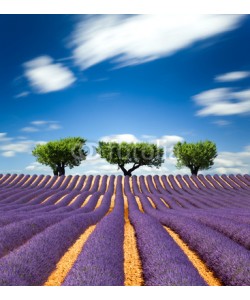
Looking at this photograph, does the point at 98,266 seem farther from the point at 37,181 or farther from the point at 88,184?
the point at 37,181

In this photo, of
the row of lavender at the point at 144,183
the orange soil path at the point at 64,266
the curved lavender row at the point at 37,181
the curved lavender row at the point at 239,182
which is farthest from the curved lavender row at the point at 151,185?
the orange soil path at the point at 64,266

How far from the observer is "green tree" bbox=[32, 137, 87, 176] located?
5272cm

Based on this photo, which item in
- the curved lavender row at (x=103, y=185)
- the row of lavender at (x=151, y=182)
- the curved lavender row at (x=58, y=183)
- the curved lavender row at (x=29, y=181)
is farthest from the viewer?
the curved lavender row at (x=29, y=181)

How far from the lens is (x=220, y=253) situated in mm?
6516

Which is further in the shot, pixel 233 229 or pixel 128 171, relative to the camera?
pixel 128 171

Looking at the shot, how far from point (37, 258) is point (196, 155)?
48671 mm

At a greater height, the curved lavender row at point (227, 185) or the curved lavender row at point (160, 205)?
the curved lavender row at point (227, 185)

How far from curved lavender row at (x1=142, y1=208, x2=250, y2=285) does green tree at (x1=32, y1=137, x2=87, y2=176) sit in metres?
44.2

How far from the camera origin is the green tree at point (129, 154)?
5138 cm

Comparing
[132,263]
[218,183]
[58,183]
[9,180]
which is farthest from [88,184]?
[132,263]

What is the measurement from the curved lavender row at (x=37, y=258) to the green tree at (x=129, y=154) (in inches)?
1628

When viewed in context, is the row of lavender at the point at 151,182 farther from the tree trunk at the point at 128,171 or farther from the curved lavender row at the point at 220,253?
the curved lavender row at the point at 220,253

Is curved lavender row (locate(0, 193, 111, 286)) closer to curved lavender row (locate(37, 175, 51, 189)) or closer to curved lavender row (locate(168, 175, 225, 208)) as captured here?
curved lavender row (locate(168, 175, 225, 208))

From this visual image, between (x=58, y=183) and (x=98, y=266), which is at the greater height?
(x=58, y=183)
